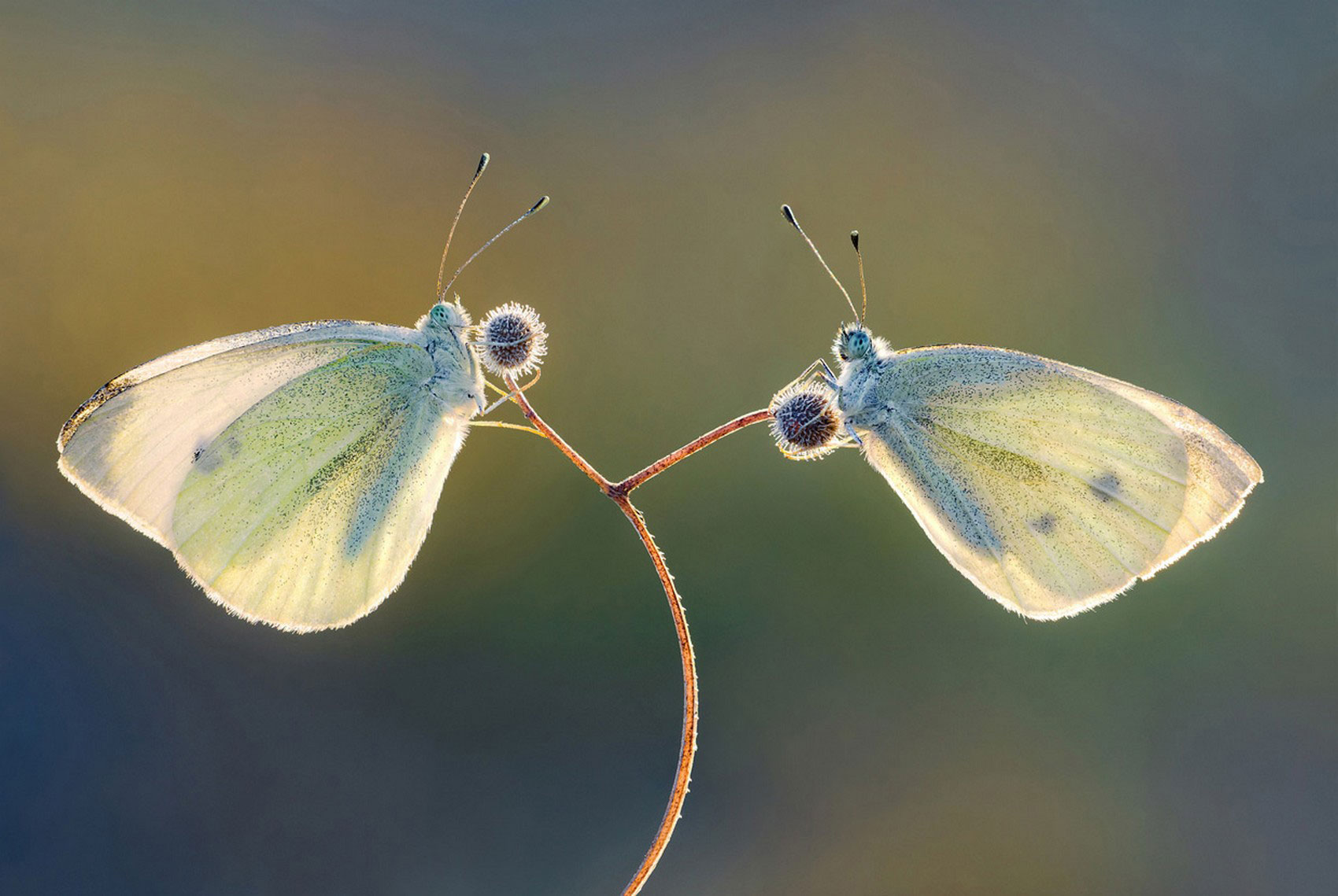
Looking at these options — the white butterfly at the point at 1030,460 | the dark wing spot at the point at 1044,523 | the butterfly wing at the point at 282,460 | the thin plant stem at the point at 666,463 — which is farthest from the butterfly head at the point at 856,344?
the butterfly wing at the point at 282,460

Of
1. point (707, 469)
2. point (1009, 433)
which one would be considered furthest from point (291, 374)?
point (707, 469)

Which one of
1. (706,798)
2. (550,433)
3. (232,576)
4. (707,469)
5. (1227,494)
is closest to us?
(550,433)

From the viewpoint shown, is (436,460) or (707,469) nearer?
(436,460)

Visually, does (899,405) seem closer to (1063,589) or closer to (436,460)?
(1063,589)

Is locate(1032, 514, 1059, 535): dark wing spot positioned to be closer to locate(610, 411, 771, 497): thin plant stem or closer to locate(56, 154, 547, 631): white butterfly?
locate(610, 411, 771, 497): thin plant stem

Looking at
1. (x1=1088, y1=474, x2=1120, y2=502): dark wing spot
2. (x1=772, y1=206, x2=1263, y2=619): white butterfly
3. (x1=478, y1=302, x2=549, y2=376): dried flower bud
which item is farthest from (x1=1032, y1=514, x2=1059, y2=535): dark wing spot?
(x1=478, y1=302, x2=549, y2=376): dried flower bud

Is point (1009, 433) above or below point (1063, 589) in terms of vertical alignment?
above
